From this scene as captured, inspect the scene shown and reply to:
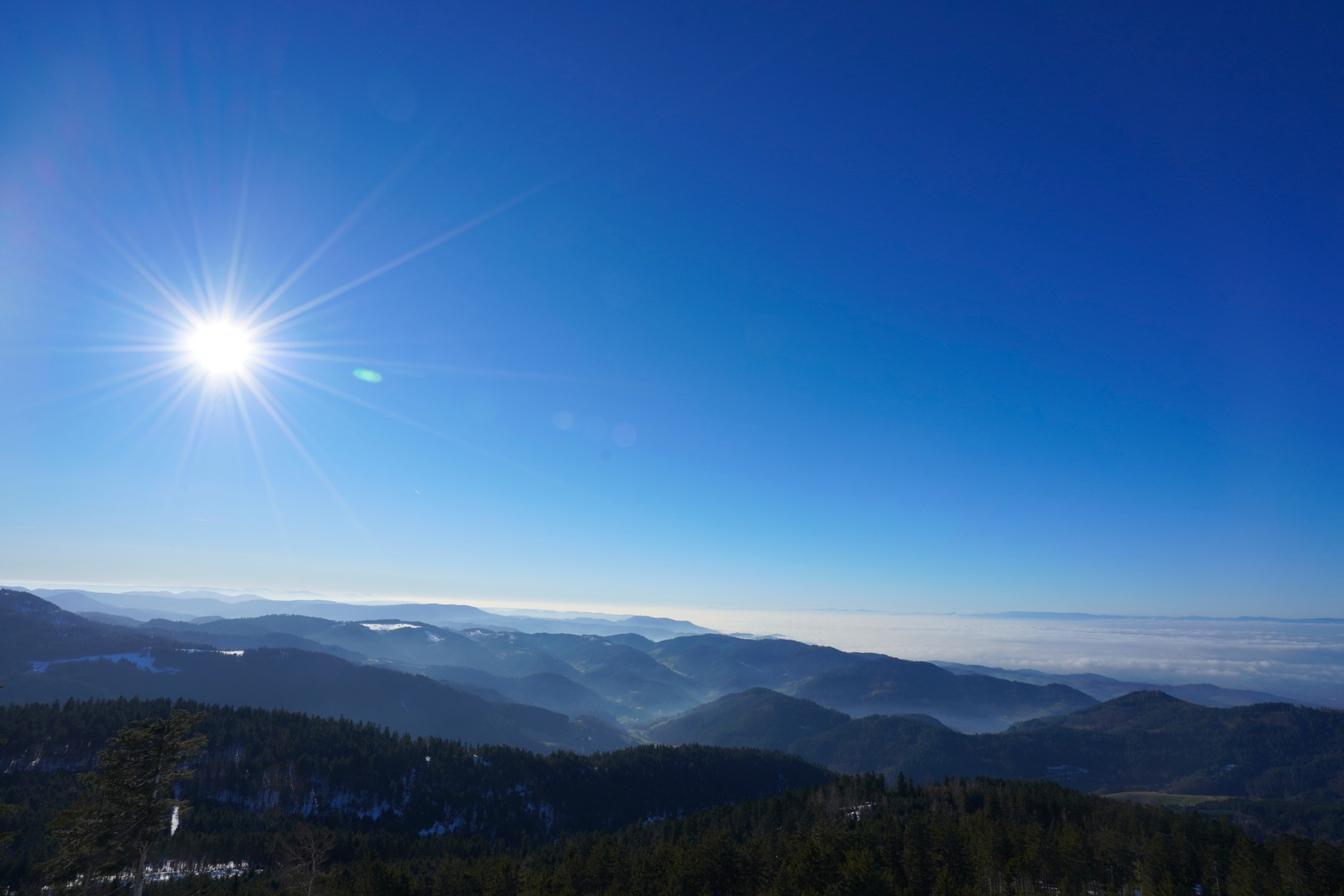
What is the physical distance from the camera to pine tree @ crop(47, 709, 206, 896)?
134ft

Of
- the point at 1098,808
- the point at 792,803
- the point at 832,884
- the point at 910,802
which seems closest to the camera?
the point at 832,884

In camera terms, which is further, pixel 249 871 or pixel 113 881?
pixel 249 871

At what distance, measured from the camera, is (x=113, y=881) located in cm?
5022

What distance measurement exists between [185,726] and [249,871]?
140m

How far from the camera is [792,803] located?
598 ft

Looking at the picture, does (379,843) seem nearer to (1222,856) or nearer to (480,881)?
(480,881)

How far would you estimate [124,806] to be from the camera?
41906 mm

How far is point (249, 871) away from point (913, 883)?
15418cm

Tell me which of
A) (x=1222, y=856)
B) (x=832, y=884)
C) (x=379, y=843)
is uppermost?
(x=832, y=884)

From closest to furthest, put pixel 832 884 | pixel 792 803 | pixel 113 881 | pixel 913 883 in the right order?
1. pixel 113 881
2. pixel 832 884
3. pixel 913 883
4. pixel 792 803

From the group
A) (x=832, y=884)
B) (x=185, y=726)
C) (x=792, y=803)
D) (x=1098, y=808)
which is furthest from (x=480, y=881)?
(x=1098, y=808)

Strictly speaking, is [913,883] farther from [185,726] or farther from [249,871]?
[249,871]

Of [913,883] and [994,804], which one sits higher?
[913,883]

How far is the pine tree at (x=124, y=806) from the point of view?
40.7 metres
